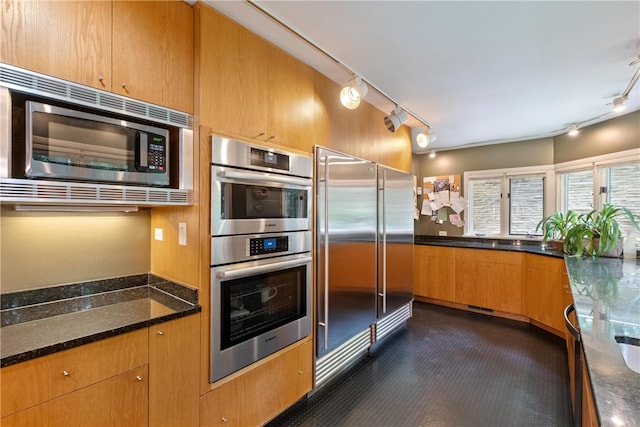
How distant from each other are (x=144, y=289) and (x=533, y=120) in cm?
399

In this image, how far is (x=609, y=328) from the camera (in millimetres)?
1219

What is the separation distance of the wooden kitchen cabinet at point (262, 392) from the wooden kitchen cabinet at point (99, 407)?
32 centimetres

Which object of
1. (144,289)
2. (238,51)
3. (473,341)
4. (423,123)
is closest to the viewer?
(238,51)

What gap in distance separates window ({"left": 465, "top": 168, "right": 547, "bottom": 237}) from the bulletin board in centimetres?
14

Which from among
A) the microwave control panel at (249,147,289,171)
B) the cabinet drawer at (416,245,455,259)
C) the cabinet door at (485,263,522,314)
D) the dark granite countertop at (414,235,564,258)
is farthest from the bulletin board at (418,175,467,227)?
the microwave control panel at (249,147,289,171)

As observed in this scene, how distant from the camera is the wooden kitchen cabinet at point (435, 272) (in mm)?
4148

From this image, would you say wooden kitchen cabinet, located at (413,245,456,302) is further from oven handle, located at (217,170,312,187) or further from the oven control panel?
the oven control panel

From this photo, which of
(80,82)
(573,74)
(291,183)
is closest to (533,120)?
(573,74)

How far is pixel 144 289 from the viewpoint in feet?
5.96

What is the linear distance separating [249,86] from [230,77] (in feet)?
0.40

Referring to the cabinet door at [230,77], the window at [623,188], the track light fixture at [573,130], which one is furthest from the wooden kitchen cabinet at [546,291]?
the cabinet door at [230,77]

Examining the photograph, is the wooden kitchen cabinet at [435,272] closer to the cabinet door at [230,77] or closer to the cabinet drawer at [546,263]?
the cabinet drawer at [546,263]

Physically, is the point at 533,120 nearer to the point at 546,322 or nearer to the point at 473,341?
the point at 546,322

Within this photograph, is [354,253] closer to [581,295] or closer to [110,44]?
[581,295]
